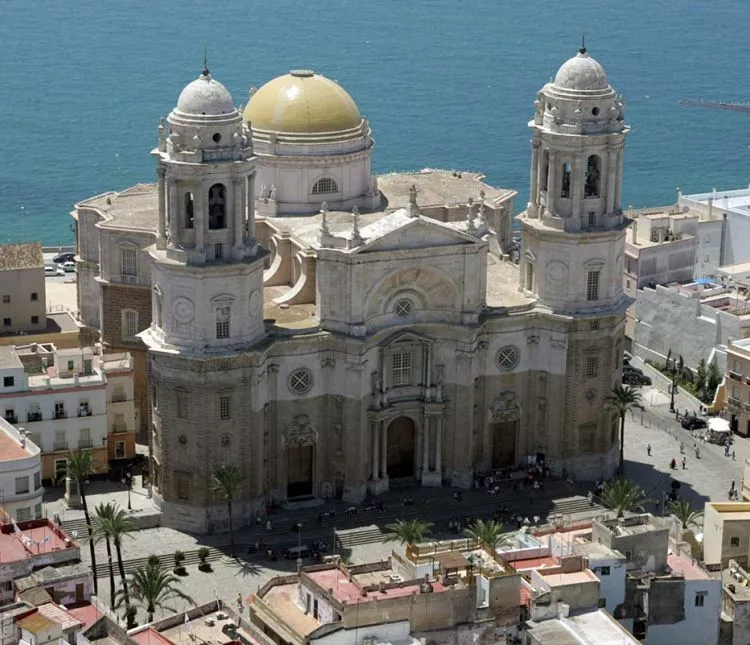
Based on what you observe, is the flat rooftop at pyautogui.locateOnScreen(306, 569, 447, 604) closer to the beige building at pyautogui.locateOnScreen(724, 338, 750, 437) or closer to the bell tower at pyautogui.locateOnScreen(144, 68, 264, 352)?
the bell tower at pyautogui.locateOnScreen(144, 68, 264, 352)

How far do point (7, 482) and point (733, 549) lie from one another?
3321cm

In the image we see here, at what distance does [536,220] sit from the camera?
102188 mm

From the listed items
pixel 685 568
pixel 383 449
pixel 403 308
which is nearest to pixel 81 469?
pixel 383 449

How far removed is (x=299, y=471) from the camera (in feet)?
330

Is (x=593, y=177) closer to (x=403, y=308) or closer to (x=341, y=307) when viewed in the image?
(x=403, y=308)

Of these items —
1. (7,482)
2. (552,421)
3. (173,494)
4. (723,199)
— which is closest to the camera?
(7,482)

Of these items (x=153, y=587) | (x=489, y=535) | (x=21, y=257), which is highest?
(x=21, y=257)

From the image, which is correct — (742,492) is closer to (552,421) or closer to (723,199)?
(552,421)

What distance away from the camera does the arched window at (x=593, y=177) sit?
100562 mm

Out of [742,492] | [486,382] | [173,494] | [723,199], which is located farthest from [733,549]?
[723,199]

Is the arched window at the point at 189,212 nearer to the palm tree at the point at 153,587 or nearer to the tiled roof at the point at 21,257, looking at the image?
the palm tree at the point at 153,587

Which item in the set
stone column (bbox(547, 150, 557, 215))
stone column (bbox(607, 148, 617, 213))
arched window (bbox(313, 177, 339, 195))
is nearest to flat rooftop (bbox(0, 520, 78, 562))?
arched window (bbox(313, 177, 339, 195))

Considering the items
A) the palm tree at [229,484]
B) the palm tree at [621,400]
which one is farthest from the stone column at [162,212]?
the palm tree at [621,400]

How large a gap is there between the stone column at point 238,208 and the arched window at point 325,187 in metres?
12.7
